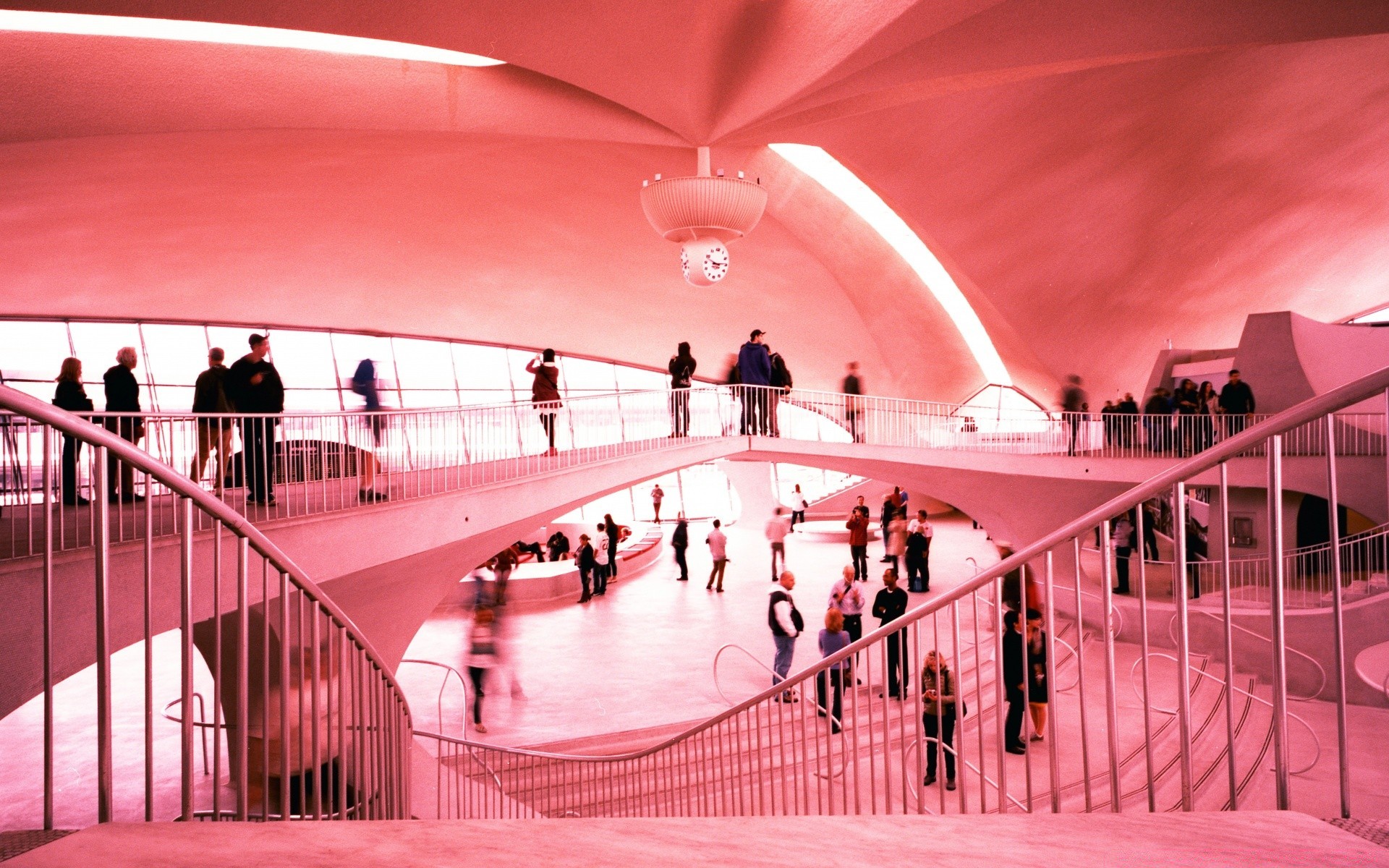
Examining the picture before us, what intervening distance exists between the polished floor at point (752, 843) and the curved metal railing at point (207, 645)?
35 centimetres

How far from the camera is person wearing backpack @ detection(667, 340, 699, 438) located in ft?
51.2

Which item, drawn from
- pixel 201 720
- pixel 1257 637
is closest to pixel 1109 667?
pixel 201 720

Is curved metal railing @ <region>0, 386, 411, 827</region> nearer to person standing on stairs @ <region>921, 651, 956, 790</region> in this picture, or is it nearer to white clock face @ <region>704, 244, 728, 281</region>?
person standing on stairs @ <region>921, 651, 956, 790</region>

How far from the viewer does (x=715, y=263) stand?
1333cm

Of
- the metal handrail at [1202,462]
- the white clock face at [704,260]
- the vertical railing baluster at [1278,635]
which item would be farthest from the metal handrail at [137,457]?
the white clock face at [704,260]

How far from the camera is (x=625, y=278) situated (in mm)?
23781

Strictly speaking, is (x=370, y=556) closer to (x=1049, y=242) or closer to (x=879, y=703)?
(x=879, y=703)

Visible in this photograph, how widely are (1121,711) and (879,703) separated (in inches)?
106

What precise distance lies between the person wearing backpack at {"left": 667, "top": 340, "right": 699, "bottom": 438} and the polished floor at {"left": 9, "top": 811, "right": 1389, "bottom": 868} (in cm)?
1329

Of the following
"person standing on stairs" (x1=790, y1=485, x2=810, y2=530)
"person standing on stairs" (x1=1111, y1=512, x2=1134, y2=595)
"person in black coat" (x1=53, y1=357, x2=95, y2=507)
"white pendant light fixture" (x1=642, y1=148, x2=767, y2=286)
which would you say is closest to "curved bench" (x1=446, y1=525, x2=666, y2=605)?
"person standing on stairs" (x1=790, y1=485, x2=810, y2=530)

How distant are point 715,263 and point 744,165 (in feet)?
25.5

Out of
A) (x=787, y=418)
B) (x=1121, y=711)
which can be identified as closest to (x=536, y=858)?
(x=1121, y=711)

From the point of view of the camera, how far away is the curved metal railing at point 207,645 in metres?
2.39

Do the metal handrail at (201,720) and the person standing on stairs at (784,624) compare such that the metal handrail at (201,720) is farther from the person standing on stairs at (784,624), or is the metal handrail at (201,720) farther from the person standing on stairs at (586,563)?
the person standing on stairs at (586,563)
